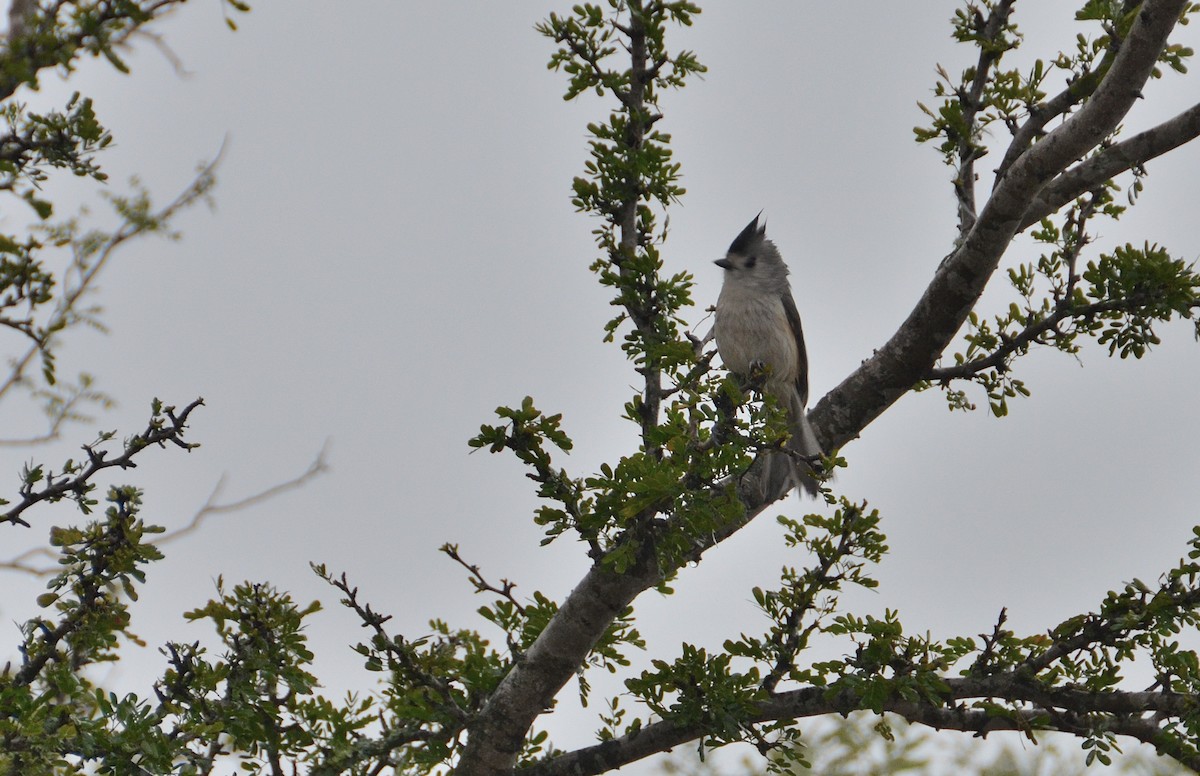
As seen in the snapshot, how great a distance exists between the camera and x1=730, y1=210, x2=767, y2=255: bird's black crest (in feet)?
25.0

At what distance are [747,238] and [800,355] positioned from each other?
89cm

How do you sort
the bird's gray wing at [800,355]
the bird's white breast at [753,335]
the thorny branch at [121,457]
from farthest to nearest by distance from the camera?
the bird's gray wing at [800,355]
the bird's white breast at [753,335]
the thorny branch at [121,457]

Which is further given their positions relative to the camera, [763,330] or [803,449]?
[763,330]

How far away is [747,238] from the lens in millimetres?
7668

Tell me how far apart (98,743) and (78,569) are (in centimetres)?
59

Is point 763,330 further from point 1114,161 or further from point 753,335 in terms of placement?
point 1114,161

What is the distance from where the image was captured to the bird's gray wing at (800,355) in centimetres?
729

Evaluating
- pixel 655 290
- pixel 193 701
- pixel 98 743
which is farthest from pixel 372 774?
pixel 655 290

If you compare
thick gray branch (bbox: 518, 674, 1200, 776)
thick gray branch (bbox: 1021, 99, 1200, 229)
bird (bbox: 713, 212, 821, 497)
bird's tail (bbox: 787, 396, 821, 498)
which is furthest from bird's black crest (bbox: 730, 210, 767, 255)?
thick gray branch (bbox: 518, 674, 1200, 776)

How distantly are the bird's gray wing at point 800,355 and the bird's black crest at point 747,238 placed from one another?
0.45 m

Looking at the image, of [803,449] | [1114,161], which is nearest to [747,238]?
[803,449]

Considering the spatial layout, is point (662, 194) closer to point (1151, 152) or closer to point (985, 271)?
point (985, 271)

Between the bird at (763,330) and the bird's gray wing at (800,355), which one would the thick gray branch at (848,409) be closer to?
the bird at (763,330)

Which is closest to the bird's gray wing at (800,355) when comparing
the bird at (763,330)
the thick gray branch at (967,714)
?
the bird at (763,330)
